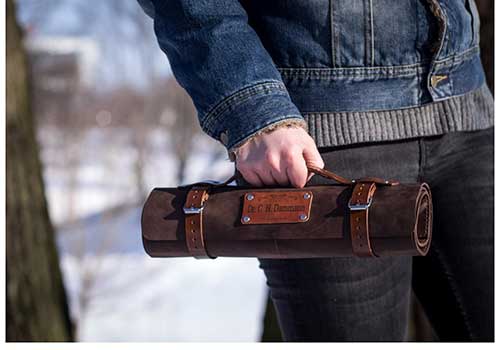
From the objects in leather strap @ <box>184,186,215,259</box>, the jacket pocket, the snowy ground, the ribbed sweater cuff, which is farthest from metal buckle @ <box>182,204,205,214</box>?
the snowy ground

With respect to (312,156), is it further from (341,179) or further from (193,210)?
(193,210)

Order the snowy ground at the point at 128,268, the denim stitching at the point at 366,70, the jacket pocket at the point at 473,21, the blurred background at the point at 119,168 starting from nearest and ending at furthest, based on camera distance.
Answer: the denim stitching at the point at 366,70
the jacket pocket at the point at 473,21
the snowy ground at the point at 128,268
the blurred background at the point at 119,168

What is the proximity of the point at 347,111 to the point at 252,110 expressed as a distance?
0.62 feet

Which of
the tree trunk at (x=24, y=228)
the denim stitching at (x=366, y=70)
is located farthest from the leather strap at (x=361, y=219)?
the tree trunk at (x=24, y=228)

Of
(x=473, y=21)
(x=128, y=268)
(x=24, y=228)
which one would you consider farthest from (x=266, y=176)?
(x=128, y=268)

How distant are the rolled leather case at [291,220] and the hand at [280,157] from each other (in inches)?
0.8

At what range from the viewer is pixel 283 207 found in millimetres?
1618

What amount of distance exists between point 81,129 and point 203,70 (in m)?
11.2

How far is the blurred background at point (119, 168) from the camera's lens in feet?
30.9

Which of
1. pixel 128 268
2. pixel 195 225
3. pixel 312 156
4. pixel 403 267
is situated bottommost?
pixel 128 268

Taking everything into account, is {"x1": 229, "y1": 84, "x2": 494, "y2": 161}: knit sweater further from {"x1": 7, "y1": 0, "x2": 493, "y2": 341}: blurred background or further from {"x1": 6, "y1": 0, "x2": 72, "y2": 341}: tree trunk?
{"x1": 7, "y1": 0, "x2": 493, "y2": 341}: blurred background

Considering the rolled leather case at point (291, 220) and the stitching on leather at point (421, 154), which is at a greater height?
the stitching on leather at point (421, 154)

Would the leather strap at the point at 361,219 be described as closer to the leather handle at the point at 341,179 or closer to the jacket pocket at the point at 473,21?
the leather handle at the point at 341,179

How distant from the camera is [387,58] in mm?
1702
